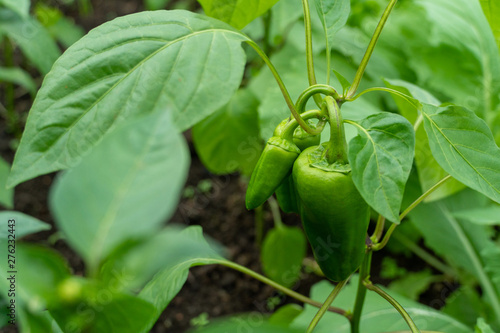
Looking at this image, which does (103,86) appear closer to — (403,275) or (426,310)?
(426,310)

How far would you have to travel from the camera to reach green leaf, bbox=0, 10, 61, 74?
132cm

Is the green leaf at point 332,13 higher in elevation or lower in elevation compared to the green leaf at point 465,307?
higher

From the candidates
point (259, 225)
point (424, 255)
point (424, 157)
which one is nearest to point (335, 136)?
point (424, 157)

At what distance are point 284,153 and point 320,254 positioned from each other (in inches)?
6.1

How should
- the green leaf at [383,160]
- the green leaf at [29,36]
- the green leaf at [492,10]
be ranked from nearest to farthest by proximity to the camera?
1. the green leaf at [383,160]
2. the green leaf at [492,10]
3. the green leaf at [29,36]

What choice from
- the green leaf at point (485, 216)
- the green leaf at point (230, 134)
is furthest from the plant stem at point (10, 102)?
the green leaf at point (485, 216)

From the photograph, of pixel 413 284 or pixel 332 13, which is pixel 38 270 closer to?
pixel 332 13

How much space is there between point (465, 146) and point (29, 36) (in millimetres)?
1185

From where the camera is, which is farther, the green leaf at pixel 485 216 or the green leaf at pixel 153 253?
the green leaf at pixel 485 216

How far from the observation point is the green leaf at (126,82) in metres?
0.48

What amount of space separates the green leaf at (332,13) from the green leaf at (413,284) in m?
0.86

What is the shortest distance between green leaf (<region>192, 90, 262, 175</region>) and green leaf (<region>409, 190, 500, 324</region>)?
416 millimetres

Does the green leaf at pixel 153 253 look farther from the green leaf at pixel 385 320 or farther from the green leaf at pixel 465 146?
the green leaf at pixel 385 320

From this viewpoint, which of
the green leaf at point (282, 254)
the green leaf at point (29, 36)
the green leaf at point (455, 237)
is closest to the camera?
the green leaf at point (455, 237)
